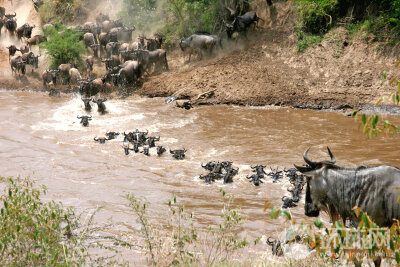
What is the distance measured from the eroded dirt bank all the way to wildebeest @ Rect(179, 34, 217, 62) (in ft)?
2.08

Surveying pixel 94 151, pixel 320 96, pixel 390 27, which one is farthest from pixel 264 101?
pixel 94 151

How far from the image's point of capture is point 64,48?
21672mm

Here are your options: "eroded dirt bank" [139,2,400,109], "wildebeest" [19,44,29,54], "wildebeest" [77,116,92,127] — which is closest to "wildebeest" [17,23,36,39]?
"wildebeest" [19,44,29,54]

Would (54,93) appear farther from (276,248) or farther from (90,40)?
(276,248)

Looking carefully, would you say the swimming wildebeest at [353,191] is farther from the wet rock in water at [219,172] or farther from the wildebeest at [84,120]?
the wildebeest at [84,120]

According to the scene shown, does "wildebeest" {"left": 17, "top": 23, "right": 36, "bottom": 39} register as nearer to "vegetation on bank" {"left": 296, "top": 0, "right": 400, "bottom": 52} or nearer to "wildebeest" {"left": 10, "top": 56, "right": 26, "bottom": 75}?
"wildebeest" {"left": 10, "top": 56, "right": 26, "bottom": 75}

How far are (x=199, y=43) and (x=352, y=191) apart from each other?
1574 cm

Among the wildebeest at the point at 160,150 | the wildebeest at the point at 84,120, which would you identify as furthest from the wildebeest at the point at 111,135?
the wildebeest at the point at 160,150

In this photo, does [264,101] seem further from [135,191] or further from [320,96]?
[135,191]

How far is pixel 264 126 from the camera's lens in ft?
48.0

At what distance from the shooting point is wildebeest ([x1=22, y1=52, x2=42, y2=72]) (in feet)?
72.5

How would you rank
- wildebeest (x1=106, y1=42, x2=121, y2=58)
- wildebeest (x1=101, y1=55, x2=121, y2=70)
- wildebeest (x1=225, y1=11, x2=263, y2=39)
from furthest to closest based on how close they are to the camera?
wildebeest (x1=106, y1=42, x2=121, y2=58) < wildebeest (x1=101, y1=55, x2=121, y2=70) < wildebeest (x1=225, y1=11, x2=263, y2=39)

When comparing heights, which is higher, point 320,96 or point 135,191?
point 320,96

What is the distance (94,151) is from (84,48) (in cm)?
1132
